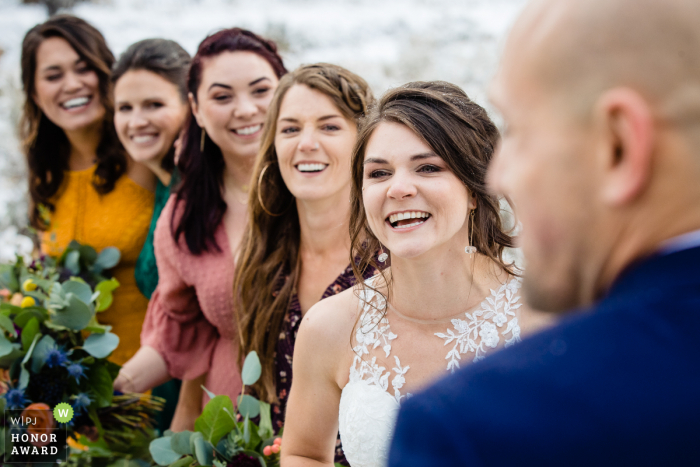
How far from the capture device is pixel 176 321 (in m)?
2.91

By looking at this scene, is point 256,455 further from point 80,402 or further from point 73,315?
point 73,315

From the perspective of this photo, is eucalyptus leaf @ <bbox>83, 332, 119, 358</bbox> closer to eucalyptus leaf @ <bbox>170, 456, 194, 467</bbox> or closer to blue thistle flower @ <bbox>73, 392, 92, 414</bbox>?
blue thistle flower @ <bbox>73, 392, 92, 414</bbox>

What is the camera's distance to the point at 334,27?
21.6ft

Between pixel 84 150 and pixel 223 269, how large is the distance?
1413mm

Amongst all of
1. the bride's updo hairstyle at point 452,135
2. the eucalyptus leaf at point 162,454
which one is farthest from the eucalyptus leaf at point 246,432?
the bride's updo hairstyle at point 452,135

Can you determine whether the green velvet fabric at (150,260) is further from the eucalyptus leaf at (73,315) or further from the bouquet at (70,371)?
the eucalyptus leaf at (73,315)

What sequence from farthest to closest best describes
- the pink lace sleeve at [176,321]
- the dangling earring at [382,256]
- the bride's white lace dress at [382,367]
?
the pink lace sleeve at [176,321], the dangling earring at [382,256], the bride's white lace dress at [382,367]

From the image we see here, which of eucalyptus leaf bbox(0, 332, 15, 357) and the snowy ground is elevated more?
the snowy ground

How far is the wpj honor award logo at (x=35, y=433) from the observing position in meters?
2.33

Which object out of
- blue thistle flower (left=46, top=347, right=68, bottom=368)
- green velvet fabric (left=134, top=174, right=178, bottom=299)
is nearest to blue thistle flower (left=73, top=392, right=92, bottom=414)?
blue thistle flower (left=46, top=347, right=68, bottom=368)

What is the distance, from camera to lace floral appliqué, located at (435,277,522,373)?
5.92 feet

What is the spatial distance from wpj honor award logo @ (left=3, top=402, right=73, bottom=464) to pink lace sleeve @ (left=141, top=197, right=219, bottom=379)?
0.60 metres

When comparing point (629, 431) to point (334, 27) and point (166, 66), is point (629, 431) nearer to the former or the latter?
point (166, 66)

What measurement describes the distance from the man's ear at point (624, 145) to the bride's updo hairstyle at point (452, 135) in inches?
46.6
